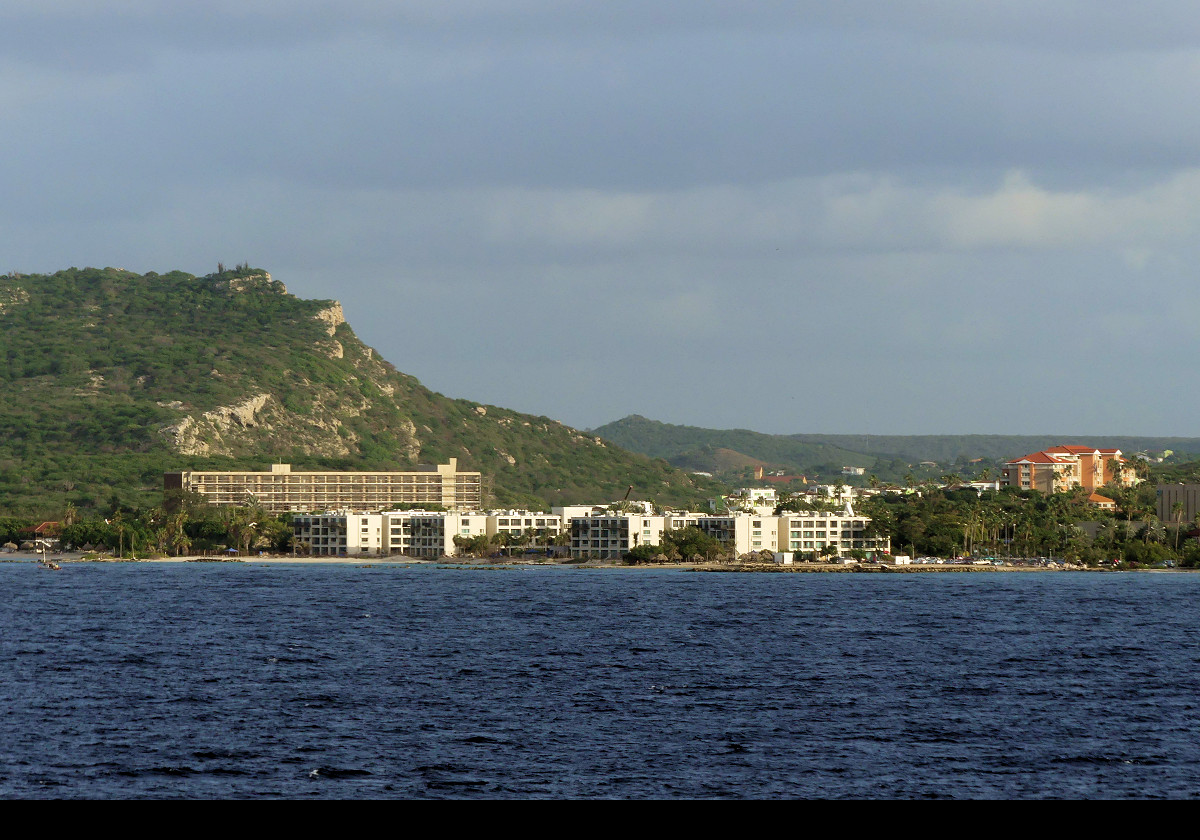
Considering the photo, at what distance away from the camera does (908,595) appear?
138 m

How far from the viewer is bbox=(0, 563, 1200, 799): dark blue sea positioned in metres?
36.4

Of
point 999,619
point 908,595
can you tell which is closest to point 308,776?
point 999,619

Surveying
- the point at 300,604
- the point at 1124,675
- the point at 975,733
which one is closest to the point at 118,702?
the point at 975,733

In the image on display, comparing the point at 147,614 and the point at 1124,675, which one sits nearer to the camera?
the point at 1124,675

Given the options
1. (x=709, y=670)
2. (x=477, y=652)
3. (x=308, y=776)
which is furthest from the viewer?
(x=477, y=652)

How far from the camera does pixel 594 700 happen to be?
5319cm

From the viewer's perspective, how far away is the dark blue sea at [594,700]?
36.4 metres

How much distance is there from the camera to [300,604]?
Result: 383 feet

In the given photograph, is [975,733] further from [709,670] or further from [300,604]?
[300,604]

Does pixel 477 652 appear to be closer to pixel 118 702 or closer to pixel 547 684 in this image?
pixel 547 684
